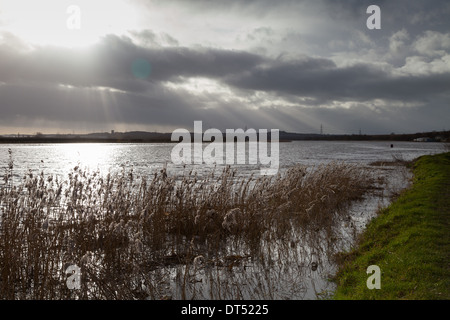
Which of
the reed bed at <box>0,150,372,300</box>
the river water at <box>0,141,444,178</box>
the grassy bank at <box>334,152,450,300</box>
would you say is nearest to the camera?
the grassy bank at <box>334,152,450,300</box>

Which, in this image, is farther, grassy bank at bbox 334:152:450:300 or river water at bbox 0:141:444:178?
river water at bbox 0:141:444:178

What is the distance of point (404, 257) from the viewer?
24.4 feet

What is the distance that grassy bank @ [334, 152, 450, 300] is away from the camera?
5989 millimetres

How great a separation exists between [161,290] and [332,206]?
10464 millimetres

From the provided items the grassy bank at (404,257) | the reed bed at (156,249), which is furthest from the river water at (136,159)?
the grassy bank at (404,257)

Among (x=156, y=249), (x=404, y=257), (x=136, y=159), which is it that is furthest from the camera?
(x=136, y=159)

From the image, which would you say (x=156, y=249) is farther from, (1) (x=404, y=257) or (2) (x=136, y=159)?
(2) (x=136, y=159)

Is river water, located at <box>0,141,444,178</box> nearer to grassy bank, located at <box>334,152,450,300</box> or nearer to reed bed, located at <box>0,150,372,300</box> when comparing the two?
reed bed, located at <box>0,150,372,300</box>

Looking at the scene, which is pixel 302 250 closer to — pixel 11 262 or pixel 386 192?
pixel 11 262

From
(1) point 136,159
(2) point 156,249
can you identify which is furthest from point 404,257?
(1) point 136,159

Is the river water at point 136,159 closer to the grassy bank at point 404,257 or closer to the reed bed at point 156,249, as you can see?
the reed bed at point 156,249

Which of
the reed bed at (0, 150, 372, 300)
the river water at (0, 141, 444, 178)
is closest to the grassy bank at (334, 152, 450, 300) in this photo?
the reed bed at (0, 150, 372, 300)

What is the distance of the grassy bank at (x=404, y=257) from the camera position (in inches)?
236
